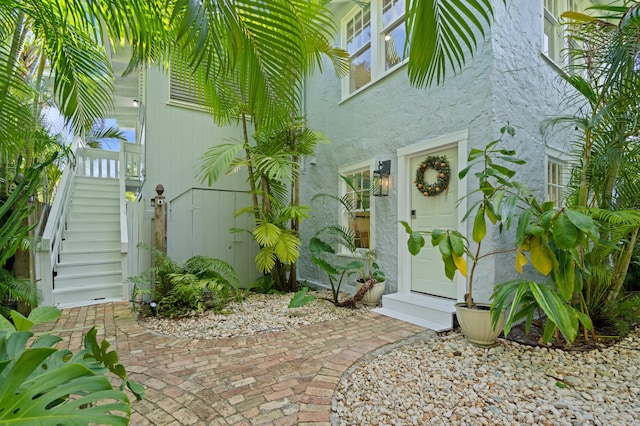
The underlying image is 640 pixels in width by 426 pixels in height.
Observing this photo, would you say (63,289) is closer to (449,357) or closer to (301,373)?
(301,373)

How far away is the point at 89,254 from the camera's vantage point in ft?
15.1

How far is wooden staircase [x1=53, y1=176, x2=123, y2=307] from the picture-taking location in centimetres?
414

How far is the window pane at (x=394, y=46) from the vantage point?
14.2 feet

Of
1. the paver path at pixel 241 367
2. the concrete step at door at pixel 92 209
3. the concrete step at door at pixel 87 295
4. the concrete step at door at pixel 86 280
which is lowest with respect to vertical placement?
the paver path at pixel 241 367

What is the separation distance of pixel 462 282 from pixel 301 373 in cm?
214

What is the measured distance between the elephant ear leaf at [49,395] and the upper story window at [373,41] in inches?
175

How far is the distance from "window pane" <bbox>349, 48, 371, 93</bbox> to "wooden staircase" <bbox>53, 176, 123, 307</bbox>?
15.4 feet

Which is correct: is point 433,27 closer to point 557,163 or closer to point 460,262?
point 460,262

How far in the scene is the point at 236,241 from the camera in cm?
576

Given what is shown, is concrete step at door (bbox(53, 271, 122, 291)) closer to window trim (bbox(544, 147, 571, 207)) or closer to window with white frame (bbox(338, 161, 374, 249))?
window with white frame (bbox(338, 161, 374, 249))

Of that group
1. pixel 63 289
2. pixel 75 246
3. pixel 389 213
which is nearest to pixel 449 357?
pixel 389 213

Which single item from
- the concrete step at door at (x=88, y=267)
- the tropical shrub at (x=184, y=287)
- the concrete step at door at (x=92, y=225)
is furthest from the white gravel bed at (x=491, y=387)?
the concrete step at door at (x=92, y=225)

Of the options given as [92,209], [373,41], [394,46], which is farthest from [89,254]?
[394,46]

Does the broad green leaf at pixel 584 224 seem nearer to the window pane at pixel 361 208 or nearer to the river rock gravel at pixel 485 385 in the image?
the river rock gravel at pixel 485 385
